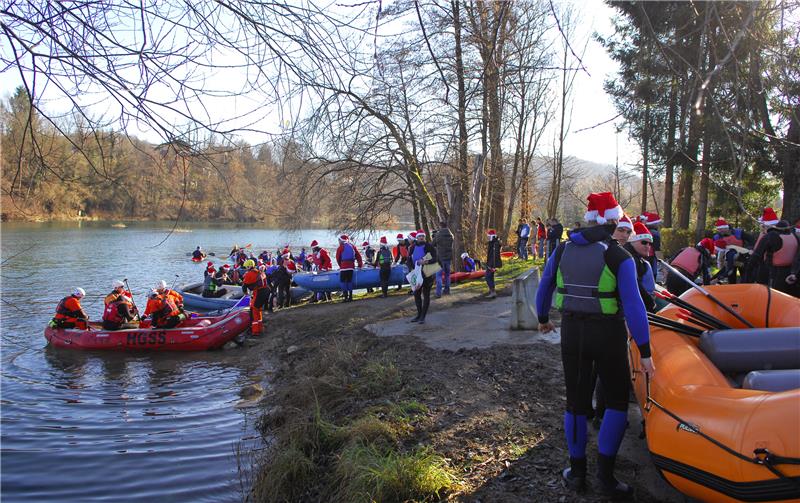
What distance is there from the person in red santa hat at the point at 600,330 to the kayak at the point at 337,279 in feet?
48.2

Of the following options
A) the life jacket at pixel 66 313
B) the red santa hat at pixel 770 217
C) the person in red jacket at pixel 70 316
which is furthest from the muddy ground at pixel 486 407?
the life jacket at pixel 66 313

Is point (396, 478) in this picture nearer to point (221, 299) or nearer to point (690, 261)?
point (690, 261)

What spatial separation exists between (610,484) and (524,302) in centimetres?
554

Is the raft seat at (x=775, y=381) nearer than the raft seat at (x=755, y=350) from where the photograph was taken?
Yes

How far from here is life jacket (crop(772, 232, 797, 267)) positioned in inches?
316

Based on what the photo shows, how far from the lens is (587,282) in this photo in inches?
155

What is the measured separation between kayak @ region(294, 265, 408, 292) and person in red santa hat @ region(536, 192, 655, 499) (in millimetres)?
14706

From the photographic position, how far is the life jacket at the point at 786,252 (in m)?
8.03

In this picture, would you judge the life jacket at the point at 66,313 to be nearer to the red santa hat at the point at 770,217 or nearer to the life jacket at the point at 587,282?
the life jacket at the point at 587,282

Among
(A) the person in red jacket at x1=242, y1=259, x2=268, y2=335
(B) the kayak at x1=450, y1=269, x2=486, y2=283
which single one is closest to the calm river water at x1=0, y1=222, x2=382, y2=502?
(A) the person in red jacket at x1=242, y1=259, x2=268, y2=335

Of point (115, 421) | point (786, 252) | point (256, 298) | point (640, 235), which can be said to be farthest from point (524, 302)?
point (256, 298)

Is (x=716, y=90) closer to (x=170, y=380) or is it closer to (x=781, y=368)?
(x=781, y=368)

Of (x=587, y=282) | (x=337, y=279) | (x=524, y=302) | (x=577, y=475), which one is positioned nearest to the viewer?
(x=587, y=282)

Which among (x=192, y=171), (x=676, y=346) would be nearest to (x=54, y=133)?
(x=192, y=171)
